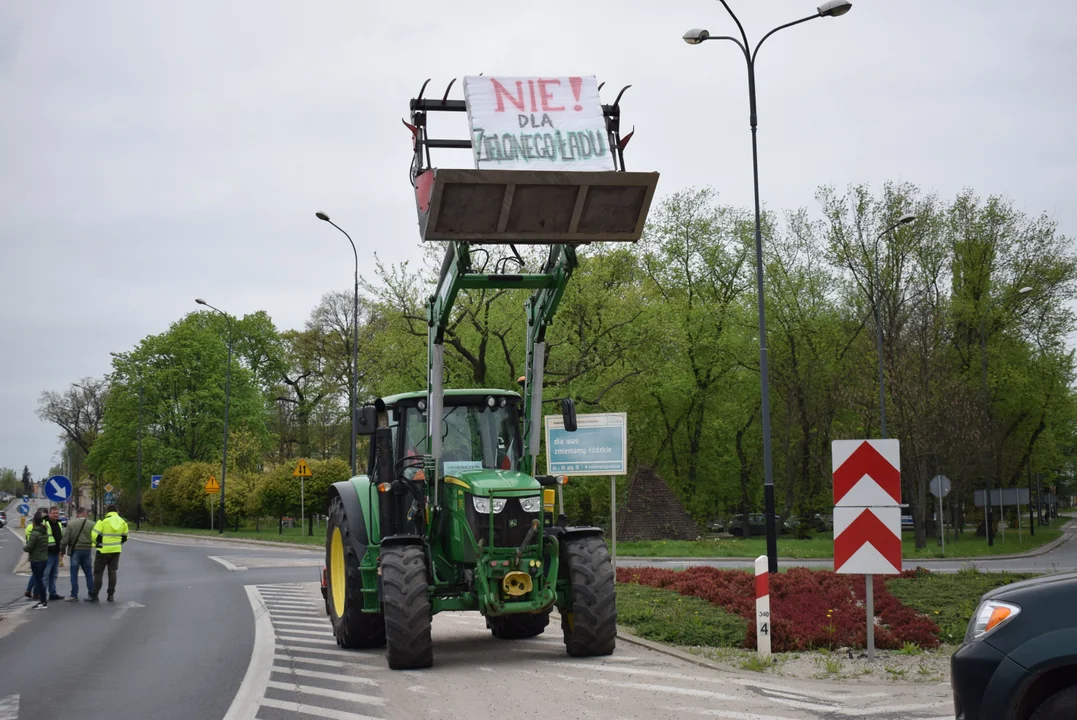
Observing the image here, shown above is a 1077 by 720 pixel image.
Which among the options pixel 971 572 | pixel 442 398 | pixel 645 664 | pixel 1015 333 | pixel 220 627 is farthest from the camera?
pixel 1015 333

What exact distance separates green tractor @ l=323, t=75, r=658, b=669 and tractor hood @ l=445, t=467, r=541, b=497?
20 millimetres

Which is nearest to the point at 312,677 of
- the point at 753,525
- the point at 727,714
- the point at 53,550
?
the point at 727,714

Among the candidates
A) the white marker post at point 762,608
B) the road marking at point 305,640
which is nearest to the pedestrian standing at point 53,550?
the road marking at point 305,640

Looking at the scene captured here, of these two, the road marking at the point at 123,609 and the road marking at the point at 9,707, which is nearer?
the road marking at the point at 9,707

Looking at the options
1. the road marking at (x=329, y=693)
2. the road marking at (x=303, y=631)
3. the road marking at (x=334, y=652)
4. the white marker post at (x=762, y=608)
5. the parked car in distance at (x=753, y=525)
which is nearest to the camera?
the road marking at (x=329, y=693)

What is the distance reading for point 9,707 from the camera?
934 cm

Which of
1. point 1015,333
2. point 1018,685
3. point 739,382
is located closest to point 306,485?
point 739,382

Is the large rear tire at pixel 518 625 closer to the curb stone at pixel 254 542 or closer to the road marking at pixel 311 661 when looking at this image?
the road marking at pixel 311 661

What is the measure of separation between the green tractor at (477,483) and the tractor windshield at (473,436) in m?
0.02

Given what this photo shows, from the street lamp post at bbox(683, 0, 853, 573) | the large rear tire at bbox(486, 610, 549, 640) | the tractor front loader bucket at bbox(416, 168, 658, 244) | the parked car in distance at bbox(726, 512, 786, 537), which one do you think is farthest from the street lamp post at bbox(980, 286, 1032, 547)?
the tractor front loader bucket at bbox(416, 168, 658, 244)

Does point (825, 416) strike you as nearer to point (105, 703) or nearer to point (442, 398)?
point (442, 398)

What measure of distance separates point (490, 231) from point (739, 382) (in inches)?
1731

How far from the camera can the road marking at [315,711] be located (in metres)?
8.34

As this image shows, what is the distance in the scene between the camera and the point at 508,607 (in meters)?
10.6
